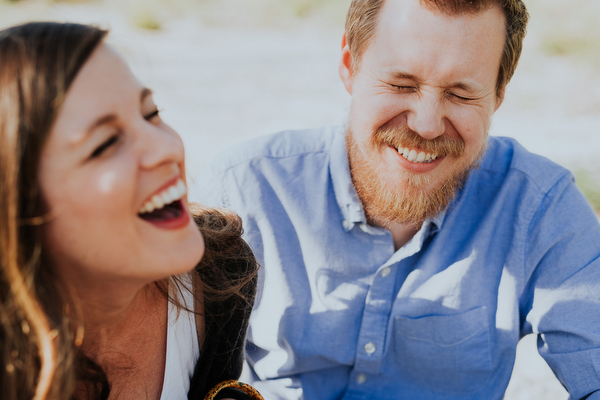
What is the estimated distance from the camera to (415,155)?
6.56 ft

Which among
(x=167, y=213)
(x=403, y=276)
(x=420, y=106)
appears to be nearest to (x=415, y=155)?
(x=420, y=106)

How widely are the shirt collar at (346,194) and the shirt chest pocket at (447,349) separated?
13.7 inches

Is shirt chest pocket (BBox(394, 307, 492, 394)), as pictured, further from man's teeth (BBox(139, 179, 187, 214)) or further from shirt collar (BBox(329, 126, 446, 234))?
man's teeth (BBox(139, 179, 187, 214))

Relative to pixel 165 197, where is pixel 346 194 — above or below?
below

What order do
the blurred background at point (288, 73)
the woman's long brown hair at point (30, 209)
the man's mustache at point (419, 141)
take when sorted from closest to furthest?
1. the woman's long brown hair at point (30, 209)
2. the man's mustache at point (419, 141)
3. the blurred background at point (288, 73)

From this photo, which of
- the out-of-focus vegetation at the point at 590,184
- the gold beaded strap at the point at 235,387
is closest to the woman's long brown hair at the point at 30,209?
the gold beaded strap at the point at 235,387

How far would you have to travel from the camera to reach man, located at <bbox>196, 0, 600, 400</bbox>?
192cm

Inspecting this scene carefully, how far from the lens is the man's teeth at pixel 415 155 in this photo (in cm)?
199

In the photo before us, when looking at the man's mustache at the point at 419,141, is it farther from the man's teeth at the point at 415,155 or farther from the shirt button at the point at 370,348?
the shirt button at the point at 370,348

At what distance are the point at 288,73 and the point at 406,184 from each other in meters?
7.73

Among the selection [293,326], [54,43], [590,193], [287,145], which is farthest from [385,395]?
[590,193]

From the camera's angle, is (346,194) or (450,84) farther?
(346,194)

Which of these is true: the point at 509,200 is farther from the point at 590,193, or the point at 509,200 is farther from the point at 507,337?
the point at 590,193

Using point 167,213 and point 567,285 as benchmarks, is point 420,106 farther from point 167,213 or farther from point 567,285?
point 167,213
